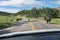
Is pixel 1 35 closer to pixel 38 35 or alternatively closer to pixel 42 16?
pixel 38 35

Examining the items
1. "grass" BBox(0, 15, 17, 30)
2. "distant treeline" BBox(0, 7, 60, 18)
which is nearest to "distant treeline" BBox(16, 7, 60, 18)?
"distant treeline" BBox(0, 7, 60, 18)

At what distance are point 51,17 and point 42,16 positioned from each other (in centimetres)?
61

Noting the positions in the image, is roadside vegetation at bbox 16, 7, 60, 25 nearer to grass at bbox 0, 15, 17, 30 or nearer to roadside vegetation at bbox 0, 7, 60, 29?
roadside vegetation at bbox 0, 7, 60, 29

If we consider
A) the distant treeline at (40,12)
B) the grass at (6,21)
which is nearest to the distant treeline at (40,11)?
the distant treeline at (40,12)

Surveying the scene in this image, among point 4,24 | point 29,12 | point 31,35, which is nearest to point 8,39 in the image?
point 31,35

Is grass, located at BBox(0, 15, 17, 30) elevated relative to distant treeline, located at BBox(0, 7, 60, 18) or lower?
lower

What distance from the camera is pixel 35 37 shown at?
208 cm

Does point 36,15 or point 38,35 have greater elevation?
point 38,35

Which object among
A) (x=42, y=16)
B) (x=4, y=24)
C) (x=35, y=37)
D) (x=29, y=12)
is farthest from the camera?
(x=4, y=24)

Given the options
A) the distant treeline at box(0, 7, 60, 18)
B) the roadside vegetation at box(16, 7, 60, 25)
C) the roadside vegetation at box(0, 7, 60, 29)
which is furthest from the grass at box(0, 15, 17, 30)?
the roadside vegetation at box(16, 7, 60, 25)

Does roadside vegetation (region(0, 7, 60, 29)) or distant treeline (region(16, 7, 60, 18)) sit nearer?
roadside vegetation (region(0, 7, 60, 29))

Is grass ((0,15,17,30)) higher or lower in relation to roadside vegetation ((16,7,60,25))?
lower

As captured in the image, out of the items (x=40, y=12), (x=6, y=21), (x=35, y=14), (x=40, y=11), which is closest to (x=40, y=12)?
(x=40, y=12)

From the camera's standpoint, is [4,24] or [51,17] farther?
[4,24]
